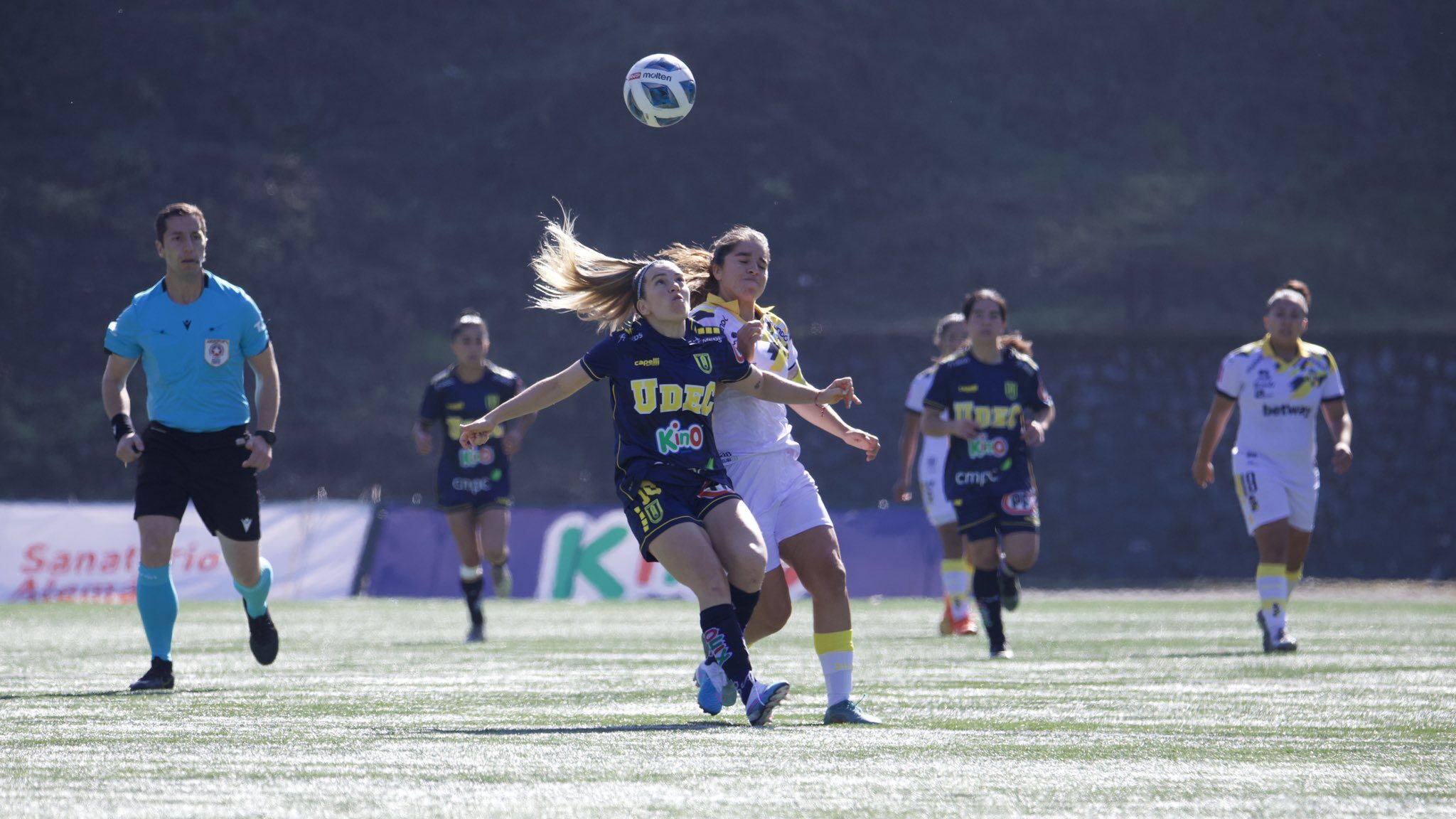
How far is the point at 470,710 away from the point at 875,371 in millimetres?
21923

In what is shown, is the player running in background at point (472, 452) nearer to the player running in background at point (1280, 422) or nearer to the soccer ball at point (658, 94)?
the soccer ball at point (658, 94)

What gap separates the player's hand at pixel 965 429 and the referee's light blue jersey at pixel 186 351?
14.5ft

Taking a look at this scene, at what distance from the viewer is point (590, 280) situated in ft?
25.3

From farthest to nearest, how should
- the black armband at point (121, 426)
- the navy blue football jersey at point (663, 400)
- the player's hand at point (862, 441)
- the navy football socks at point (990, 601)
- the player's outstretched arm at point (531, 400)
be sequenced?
the navy football socks at point (990, 601)
the black armband at point (121, 426)
the player's hand at point (862, 441)
the navy blue football jersey at point (663, 400)
the player's outstretched arm at point (531, 400)

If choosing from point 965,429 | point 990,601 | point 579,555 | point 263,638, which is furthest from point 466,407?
point 579,555

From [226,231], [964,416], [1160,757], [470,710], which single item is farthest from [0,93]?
[1160,757]

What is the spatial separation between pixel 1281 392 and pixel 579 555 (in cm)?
991

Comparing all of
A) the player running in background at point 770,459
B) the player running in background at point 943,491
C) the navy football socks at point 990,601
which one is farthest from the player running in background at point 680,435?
the player running in background at point 943,491

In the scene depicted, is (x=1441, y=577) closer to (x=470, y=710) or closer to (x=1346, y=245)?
(x=1346, y=245)

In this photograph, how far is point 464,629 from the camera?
1445 cm

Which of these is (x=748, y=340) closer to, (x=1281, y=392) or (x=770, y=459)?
(x=770, y=459)

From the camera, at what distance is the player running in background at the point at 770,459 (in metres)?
6.96

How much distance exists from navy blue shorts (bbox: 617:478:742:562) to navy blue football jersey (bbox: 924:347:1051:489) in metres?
4.67

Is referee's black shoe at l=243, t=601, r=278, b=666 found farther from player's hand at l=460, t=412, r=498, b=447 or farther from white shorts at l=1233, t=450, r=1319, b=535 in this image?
white shorts at l=1233, t=450, r=1319, b=535
